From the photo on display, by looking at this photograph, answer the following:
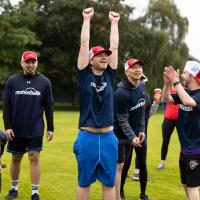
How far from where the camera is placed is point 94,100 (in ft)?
17.9

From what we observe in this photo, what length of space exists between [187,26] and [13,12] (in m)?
18.4

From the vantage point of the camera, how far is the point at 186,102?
18.2 feet

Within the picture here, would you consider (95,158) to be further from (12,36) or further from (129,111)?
(12,36)

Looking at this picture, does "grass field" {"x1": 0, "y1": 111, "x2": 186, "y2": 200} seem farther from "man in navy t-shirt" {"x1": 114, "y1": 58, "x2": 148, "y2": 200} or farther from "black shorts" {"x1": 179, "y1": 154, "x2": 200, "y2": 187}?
"black shorts" {"x1": 179, "y1": 154, "x2": 200, "y2": 187}

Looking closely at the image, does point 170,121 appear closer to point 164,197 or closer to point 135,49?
point 164,197

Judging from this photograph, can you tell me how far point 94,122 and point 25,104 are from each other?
6.97 feet

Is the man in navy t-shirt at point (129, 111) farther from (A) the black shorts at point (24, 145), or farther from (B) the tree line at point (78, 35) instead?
(B) the tree line at point (78, 35)

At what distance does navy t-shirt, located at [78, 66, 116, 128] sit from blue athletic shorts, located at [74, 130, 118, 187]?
16cm

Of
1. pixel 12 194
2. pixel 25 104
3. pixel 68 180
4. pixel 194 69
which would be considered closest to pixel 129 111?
pixel 194 69

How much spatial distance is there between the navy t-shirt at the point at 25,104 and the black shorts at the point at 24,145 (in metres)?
0.09

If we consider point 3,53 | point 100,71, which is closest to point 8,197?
point 100,71

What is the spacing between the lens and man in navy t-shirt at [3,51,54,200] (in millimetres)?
7215

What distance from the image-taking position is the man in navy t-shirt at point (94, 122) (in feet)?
17.8

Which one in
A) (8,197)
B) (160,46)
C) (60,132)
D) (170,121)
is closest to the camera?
(8,197)
